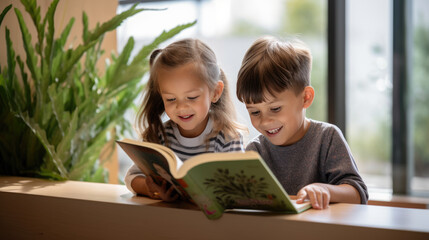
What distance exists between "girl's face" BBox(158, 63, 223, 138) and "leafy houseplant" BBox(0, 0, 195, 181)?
38 centimetres

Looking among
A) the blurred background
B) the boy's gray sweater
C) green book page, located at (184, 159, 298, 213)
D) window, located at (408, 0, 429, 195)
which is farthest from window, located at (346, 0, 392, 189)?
green book page, located at (184, 159, 298, 213)

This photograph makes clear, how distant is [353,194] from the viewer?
3.85 ft

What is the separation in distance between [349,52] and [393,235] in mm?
2466

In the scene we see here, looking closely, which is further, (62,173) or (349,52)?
(349,52)

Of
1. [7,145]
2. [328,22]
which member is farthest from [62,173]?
[328,22]

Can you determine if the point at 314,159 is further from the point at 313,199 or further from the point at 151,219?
the point at 151,219

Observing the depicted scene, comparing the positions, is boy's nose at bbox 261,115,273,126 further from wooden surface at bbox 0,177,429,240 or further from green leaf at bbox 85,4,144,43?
green leaf at bbox 85,4,144,43

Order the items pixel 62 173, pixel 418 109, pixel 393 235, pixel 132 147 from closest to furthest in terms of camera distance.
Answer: pixel 393 235 → pixel 132 147 → pixel 62 173 → pixel 418 109

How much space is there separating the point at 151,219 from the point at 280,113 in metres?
0.49

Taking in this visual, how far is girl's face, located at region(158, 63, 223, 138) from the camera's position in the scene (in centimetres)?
138

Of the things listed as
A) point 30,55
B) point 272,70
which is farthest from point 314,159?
point 30,55

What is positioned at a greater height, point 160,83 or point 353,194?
point 160,83

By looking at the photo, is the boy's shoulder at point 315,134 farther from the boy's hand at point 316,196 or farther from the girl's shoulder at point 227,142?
the boy's hand at point 316,196

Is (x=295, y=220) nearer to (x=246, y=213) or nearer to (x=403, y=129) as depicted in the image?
(x=246, y=213)
